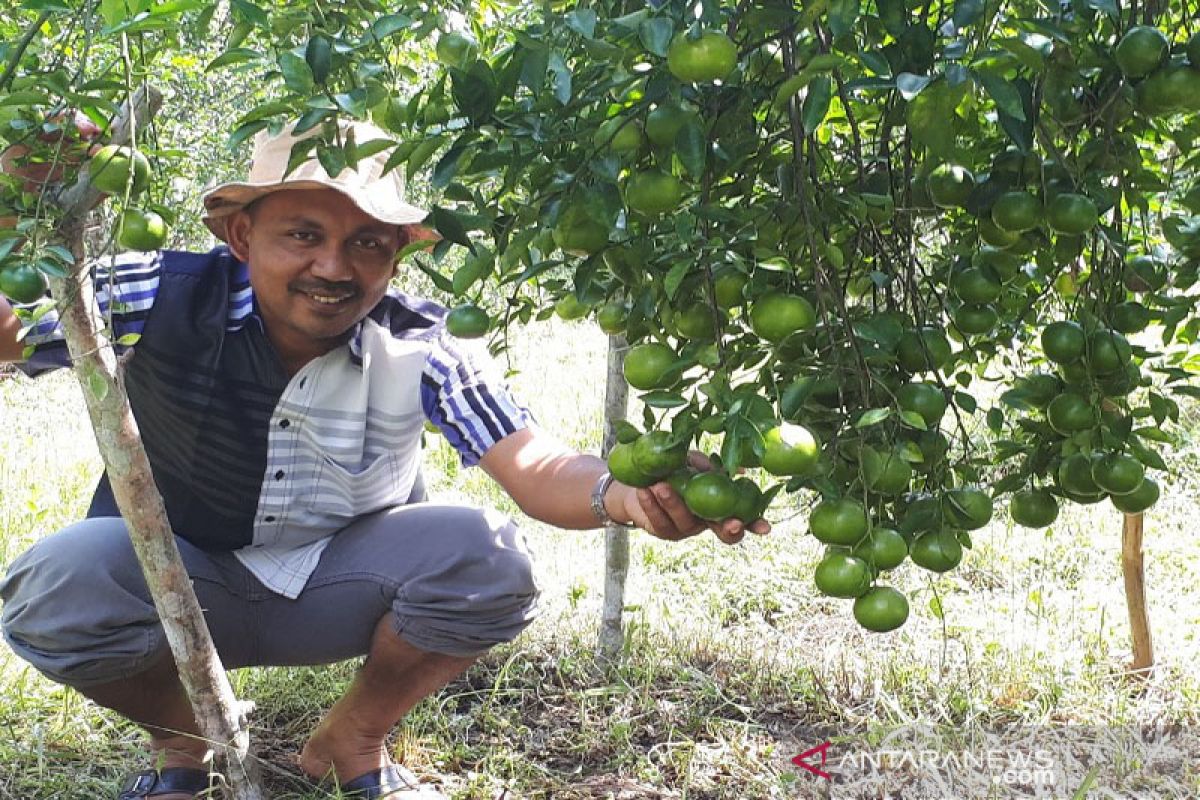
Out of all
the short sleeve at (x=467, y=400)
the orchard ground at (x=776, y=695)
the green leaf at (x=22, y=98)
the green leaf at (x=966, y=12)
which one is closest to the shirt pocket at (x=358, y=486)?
the short sleeve at (x=467, y=400)

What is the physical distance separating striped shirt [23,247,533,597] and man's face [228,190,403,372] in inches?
4.5

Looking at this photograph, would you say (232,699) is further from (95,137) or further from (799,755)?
(799,755)

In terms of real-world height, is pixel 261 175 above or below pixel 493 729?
above

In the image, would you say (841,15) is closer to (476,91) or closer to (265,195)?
(476,91)

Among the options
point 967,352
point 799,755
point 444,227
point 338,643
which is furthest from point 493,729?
point 444,227

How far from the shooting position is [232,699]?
6.53 ft

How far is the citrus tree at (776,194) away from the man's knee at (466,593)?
838mm

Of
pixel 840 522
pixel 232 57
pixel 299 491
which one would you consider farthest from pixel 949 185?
pixel 299 491

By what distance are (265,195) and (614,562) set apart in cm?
120

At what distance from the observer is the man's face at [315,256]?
6.84 ft

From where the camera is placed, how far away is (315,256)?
82.1 inches

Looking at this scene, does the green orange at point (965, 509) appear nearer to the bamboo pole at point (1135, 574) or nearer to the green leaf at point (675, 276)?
the green leaf at point (675, 276)

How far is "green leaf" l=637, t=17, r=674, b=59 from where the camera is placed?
98 cm

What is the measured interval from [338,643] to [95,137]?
116 centimetres
